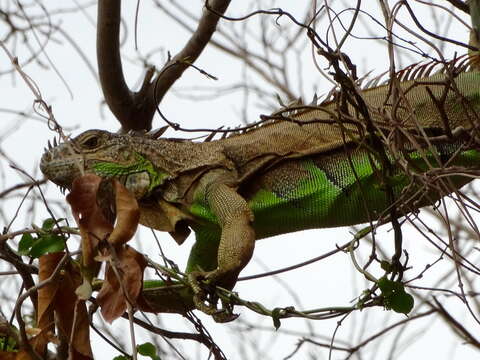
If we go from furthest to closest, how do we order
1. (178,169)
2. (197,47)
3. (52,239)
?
(178,169), (197,47), (52,239)

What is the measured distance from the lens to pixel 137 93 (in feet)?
16.9

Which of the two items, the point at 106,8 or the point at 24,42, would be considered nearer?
the point at 106,8

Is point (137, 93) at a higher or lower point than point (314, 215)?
higher

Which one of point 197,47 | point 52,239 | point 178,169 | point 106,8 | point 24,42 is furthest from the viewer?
point 24,42

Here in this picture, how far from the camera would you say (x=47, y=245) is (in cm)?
383

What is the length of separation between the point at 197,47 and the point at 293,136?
2.90 feet

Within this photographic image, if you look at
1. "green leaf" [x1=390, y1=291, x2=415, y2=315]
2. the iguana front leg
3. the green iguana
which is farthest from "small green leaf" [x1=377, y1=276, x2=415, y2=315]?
the green iguana

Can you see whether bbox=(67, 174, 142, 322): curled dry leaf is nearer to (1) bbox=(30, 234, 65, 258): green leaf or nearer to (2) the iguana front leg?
(1) bbox=(30, 234, 65, 258): green leaf

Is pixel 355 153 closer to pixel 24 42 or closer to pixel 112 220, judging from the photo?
pixel 112 220

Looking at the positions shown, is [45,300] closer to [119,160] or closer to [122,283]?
[122,283]

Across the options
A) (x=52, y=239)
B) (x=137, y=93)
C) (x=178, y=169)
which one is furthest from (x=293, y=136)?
(x=52, y=239)

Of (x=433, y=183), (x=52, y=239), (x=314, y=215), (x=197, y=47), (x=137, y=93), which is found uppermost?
(x=197, y=47)

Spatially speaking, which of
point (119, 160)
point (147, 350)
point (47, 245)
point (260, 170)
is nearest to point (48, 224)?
point (47, 245)

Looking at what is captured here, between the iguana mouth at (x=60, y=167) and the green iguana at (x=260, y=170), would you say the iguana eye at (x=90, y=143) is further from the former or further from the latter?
the iguana mouth at (x=60, y=167)
